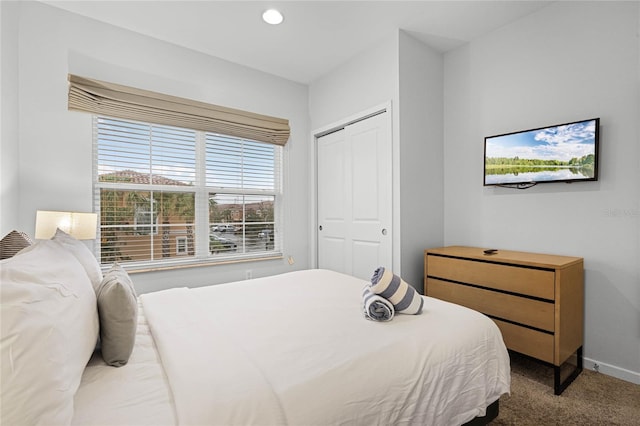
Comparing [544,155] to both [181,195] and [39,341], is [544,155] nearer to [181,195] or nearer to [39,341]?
[39,341]

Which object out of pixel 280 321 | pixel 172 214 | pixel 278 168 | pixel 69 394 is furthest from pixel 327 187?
pixel 69 394

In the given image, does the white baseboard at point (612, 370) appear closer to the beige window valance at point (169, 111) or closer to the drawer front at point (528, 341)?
the drawer front at point (528, 341)

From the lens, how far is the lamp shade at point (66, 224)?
202 centimetres

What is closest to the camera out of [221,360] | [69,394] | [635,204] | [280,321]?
[69,394]

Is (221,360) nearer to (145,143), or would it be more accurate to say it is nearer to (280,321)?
(280,321)

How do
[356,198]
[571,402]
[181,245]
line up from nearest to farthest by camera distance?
[571,402] < [181,245] < [356,198]

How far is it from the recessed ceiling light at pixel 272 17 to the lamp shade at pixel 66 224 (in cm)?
207

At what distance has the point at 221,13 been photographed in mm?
2516

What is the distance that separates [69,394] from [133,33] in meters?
3.09

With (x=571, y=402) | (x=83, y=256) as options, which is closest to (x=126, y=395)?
(x=83, y=256)

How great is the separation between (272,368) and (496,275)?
6.06 feet

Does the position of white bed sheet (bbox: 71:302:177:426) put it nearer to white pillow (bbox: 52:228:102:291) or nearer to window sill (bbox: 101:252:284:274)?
white pillow (bbox: 52:228:102:291)

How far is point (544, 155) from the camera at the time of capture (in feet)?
7.75

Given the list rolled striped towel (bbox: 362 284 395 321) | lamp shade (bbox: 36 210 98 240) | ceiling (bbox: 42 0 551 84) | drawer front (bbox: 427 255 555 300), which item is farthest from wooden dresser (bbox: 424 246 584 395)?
lamp shade (bbox: 36 210 98 240)
